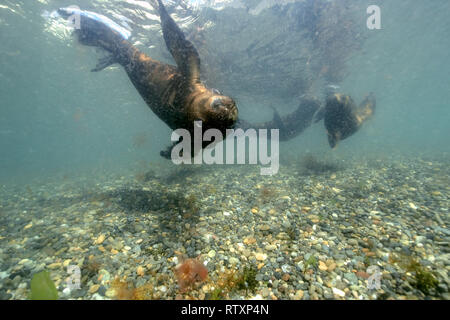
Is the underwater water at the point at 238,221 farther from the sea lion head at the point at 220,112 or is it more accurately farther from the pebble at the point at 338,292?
the sea lion head at the point at 220,112

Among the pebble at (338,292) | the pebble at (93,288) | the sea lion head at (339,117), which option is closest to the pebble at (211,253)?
the pebble at (93,288)

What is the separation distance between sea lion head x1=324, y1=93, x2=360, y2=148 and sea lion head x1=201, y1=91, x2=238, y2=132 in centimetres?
739

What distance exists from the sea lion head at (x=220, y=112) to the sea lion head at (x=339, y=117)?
291 inches

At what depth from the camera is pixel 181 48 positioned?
459 cm

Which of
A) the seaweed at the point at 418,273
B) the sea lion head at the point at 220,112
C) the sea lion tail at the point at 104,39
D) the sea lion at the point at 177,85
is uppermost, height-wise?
the sea lion tail at the point at 104,39

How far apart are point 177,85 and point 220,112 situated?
199cm

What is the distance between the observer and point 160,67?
213 inches

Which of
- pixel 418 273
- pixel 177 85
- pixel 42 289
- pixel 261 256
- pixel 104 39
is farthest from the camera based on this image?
pixel 104 39

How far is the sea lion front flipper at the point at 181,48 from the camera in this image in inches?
178

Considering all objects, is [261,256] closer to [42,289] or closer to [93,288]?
[93,288]

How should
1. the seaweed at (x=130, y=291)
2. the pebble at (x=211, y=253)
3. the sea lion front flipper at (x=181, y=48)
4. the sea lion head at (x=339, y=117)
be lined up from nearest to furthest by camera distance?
1. the seaweed at (x=130, y=291)
2. the pebble at (x=211, y=253)
3. the sea lion front flipper at (x=181, y=48)
4. the sea lion head at (x=339, y=117)

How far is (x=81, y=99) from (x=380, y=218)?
45.7 m

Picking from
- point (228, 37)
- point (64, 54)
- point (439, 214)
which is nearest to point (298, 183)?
point (439, 214)

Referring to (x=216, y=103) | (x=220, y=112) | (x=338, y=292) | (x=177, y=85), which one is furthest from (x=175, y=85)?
(x=338, y=292)
